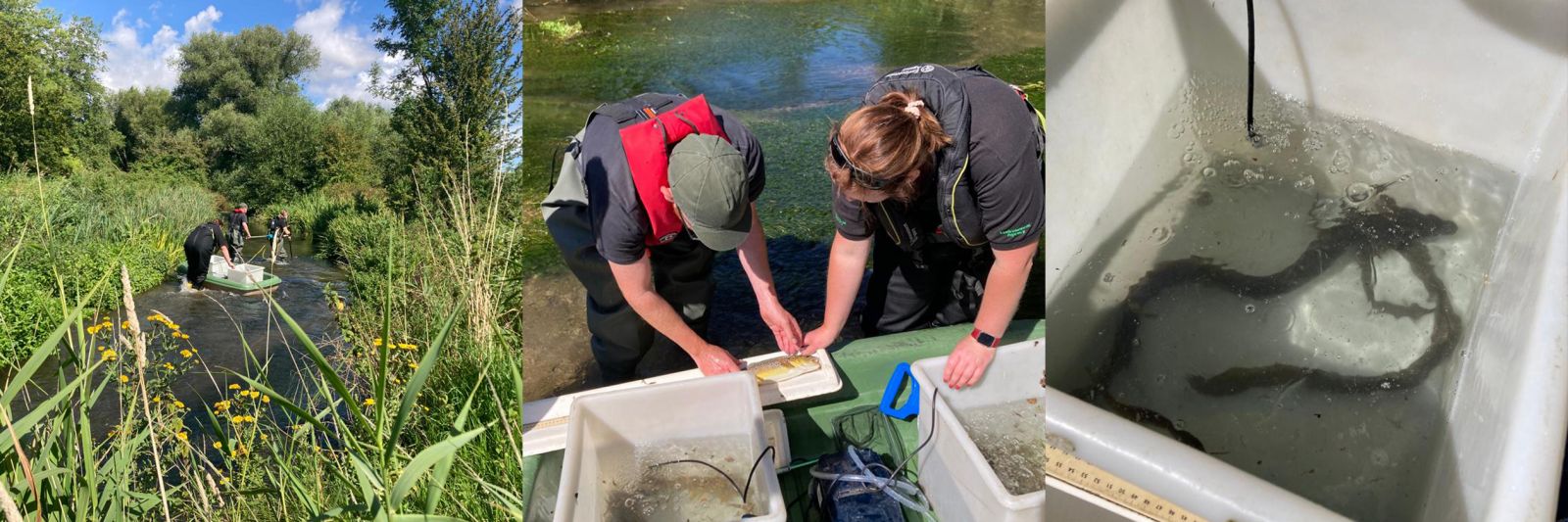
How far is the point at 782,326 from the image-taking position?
1248 millimetres

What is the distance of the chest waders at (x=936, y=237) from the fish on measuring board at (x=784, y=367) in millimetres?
192

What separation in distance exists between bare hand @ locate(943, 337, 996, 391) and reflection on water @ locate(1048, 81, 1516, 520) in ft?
0.99

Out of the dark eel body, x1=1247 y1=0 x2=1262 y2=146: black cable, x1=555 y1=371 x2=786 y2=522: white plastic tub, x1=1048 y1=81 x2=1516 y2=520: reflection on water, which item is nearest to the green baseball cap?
x1=555 y1=371 x2=786 y2=522: white plastic tub

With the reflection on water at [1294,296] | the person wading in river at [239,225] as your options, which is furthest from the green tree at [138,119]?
the reflection on water at [1294,296]

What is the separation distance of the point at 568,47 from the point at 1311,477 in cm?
155

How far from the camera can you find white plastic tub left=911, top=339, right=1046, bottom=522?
87cm

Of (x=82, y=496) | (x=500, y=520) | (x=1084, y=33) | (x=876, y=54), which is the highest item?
(x=876, y=54)

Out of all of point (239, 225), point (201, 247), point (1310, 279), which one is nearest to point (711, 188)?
point (1310, 279)

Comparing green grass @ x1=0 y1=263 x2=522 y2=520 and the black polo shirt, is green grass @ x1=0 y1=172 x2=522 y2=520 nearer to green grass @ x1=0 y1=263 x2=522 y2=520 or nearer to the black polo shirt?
green grass @ x1=0 y1=263 x2=522 y2=520

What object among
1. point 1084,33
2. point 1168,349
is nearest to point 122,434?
point 1084,33

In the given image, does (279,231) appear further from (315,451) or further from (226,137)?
(315,451)

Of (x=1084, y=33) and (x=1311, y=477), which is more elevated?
(x=1084, y=33)

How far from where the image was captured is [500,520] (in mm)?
1301

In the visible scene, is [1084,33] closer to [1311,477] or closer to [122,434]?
[1311,477]
